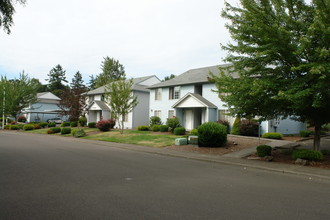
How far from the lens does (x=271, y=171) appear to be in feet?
33.0

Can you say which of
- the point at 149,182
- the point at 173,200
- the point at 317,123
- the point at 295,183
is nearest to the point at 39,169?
the point at 149,182

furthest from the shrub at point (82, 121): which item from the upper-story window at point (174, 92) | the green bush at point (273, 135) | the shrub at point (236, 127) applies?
the green bush at point (273, 135)

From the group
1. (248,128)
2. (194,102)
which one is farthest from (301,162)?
(194,102)

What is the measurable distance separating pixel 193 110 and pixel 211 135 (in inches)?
489

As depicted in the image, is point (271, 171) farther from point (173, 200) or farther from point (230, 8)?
point (230, 8)

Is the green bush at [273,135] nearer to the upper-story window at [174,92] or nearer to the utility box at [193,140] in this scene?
the utility box at [193,140]

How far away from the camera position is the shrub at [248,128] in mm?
21922

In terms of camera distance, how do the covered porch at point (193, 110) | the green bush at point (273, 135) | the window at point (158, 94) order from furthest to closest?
the window at point (158, 94), the covered porch at point (193, 110), the green bush at point (273, 135)

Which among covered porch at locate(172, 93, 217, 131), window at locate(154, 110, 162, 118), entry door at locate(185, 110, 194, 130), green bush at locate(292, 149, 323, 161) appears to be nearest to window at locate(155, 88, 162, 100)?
window at locate(154, 110, 162, 118)

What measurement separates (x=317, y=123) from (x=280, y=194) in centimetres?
737

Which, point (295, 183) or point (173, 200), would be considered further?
point (295, 183)

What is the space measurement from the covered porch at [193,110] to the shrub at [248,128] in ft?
13.2

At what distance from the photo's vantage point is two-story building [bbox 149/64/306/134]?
25.4 metres

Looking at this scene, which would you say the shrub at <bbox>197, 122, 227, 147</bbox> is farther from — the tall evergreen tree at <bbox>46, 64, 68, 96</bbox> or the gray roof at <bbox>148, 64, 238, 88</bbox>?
the tall evergreen tree at <bbox>46, 64, 68, 96</bbox>
